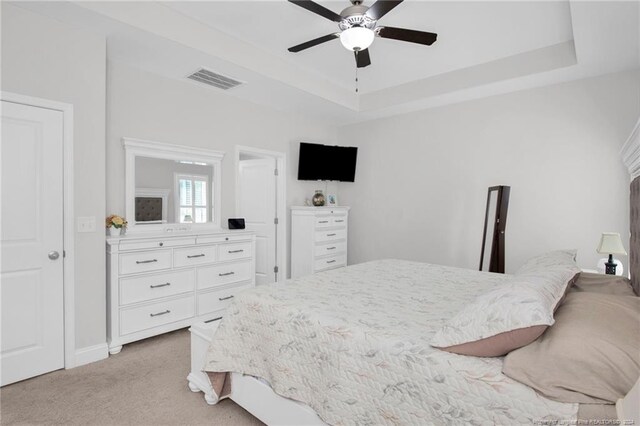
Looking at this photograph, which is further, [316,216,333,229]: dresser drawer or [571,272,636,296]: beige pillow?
[316,216,333,229]: dresser drawer

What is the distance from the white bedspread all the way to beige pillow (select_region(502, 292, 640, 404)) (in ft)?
0.15

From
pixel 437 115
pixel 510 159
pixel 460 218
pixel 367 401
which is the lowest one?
pixel 367 401

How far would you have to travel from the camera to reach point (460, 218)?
4371 mm

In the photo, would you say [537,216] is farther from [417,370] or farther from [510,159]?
[417,370]

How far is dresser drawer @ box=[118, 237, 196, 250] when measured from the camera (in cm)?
294

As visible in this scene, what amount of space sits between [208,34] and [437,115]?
298 centimetres

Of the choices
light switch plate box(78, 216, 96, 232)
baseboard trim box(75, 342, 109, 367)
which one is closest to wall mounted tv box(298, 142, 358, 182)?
light switch plate box(78, 216, 96, 232)

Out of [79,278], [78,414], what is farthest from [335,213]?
[78,414]

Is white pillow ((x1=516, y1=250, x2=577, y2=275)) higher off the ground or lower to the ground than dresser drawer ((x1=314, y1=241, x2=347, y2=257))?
higher

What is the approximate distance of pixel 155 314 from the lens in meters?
3.12

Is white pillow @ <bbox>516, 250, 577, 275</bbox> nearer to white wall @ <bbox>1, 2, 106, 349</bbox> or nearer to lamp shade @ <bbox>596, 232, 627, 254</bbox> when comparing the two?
lamp shade @ <bbox>596, 232, 627, 254</bbox>

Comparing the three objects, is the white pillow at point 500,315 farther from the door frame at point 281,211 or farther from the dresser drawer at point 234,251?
the door frame at point 281,211

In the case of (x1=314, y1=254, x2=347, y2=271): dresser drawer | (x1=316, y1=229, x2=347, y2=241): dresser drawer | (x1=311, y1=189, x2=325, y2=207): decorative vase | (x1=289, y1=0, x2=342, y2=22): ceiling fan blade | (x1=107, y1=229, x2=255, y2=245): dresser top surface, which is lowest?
(x1=314, y1=254, x2=347, y2=271): dresser drawer

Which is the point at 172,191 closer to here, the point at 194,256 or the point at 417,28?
the point at 194,256
